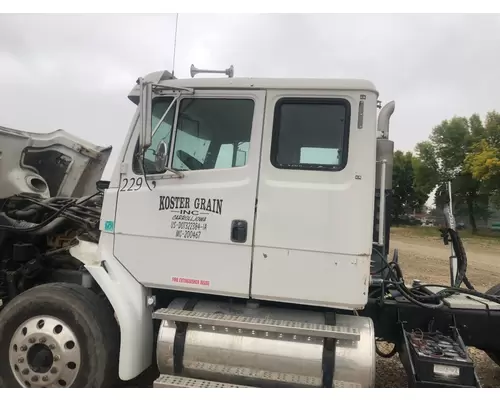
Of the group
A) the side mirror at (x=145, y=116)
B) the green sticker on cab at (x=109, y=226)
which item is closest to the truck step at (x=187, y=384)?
the green sticker on cab at (x=109, y=226)

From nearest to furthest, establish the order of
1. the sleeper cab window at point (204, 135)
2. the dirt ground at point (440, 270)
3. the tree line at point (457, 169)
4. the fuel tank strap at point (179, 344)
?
the fuel tank strap at point (179, 344) → the sleeper cab window at point (204, 135) → the dirt ground at point (440, 270) → the tree line at point (457, 169)

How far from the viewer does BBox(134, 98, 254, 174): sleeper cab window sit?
11.5ft

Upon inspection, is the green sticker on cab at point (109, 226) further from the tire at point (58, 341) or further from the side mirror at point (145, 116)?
the side mirror at point (145, 116)

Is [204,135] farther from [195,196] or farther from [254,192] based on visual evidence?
[254,192]

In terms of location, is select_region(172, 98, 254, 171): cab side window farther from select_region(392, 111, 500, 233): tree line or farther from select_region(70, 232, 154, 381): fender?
select_region(392, 111, 500, 233): tree line

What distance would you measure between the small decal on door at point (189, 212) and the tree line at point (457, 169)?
2835 cm

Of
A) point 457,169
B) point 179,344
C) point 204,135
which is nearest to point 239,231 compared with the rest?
point 204,135

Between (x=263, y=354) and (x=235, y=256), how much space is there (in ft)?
2.50

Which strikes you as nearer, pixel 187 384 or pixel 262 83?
pixel 187 384

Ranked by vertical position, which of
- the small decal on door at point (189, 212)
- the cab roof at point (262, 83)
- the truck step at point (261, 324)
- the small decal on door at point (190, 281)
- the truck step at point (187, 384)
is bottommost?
the truck step at point (187, 384)

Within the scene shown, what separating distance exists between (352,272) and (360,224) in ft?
1.19

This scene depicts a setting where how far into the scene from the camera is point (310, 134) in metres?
3.40

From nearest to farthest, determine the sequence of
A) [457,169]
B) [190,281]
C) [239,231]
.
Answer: [239,231] → [190,281] → [457,169]

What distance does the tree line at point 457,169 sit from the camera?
30016mm
